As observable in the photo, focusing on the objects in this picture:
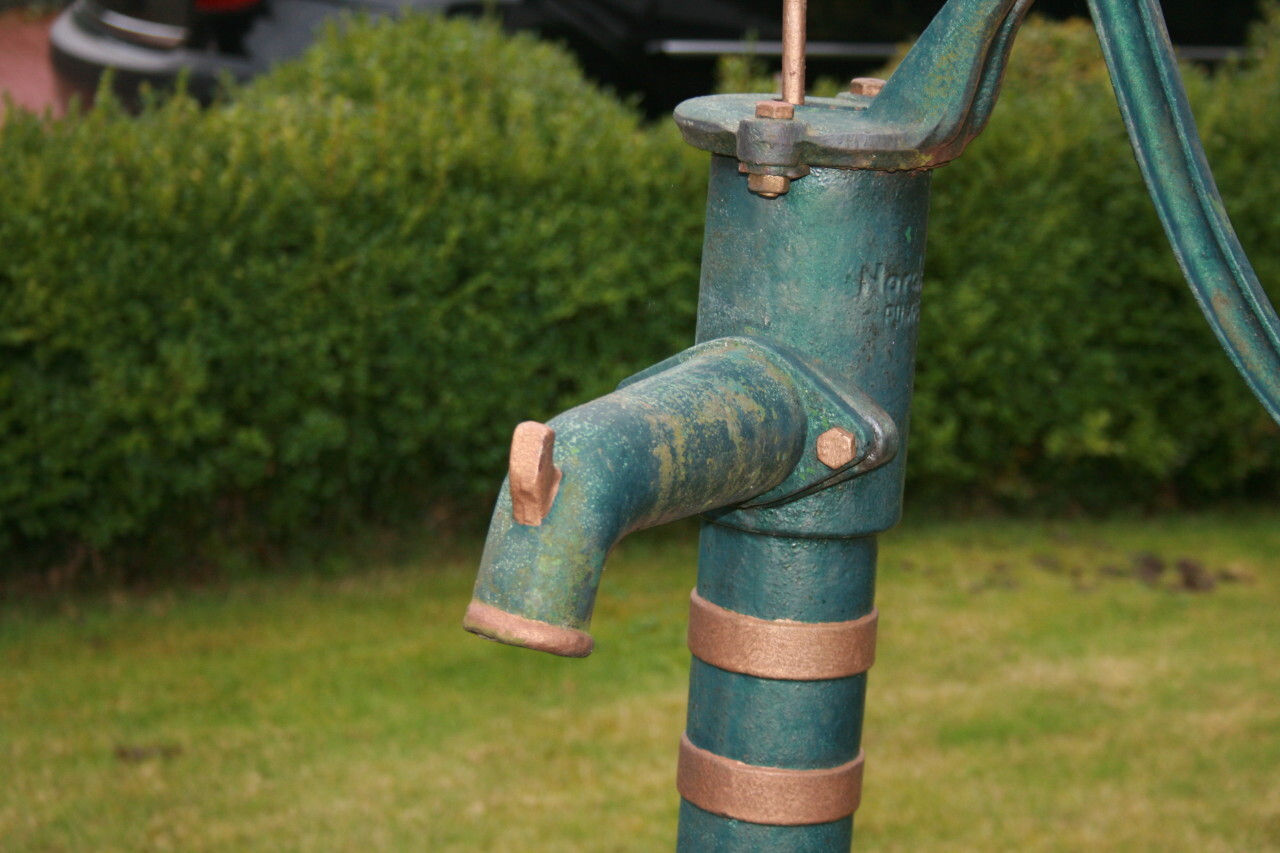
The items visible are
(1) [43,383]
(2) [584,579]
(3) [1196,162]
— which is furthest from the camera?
(1) [43,383]

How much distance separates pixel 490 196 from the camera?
4.71 metres

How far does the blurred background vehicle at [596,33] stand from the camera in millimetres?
6809


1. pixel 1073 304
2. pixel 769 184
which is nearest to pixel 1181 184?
pixel 769 184

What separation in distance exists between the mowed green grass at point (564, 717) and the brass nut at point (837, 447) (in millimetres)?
2408

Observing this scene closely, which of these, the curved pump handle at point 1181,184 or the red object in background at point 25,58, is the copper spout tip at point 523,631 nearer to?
the curved pump handle at point 1181,184

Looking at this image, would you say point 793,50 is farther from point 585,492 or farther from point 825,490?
point 585,492

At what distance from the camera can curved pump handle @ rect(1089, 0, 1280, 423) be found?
1298 mm

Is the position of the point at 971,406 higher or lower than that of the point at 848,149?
lower

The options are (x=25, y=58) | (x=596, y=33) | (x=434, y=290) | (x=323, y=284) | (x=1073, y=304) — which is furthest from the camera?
(x=25, y=58)

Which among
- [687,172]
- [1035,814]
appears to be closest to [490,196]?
[687,172]

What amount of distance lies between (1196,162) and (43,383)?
370 cm

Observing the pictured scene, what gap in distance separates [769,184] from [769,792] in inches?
23.2

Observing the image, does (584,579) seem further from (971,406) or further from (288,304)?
(971,406)

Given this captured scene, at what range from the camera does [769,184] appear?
1.39 m
